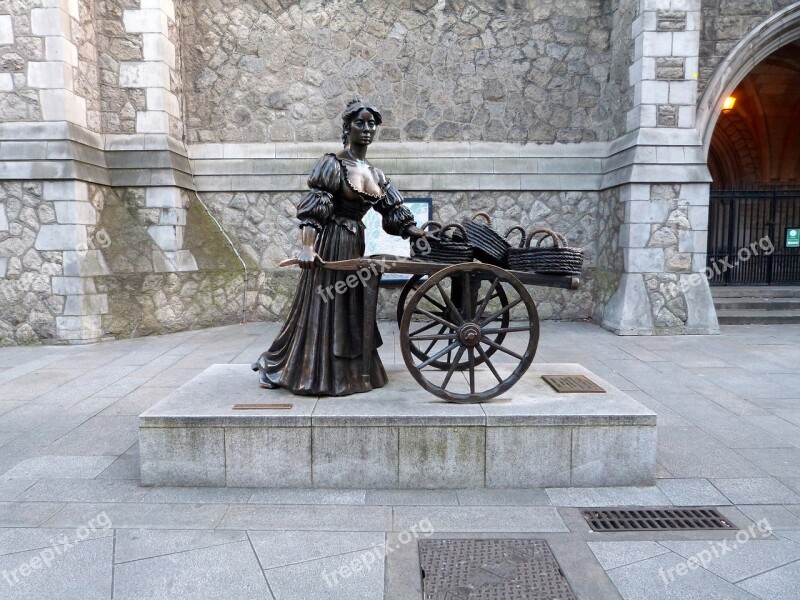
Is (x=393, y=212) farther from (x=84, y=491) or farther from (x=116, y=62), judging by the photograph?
(x=116, y=62)

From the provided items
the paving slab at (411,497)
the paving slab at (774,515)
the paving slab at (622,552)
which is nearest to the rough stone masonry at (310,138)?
the paving slab at (774,515)

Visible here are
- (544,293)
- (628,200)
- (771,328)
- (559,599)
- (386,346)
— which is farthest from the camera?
(544,293)

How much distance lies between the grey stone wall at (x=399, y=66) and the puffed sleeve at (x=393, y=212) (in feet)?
18.8

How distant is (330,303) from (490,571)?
1.97 meters

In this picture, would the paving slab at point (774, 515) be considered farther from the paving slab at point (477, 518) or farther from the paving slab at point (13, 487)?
the paving slab at point (13, 487)

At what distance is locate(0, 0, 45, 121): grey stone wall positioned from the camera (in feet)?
24.3

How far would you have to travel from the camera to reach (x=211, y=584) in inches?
98.3

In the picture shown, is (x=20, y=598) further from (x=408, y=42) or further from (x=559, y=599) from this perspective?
(x=408, y=42)

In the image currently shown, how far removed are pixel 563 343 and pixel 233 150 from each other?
6080 mm

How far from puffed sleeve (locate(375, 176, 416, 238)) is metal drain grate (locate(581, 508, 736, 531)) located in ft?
7.27

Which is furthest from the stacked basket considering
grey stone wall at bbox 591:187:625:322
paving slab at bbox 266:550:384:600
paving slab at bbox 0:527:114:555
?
grey stone wall at bbox 591:187:625:322

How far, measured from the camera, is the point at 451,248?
3.83 meters

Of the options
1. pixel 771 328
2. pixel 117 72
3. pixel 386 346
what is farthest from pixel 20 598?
pixel 771 328

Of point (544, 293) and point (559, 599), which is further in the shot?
point (544, 293)
